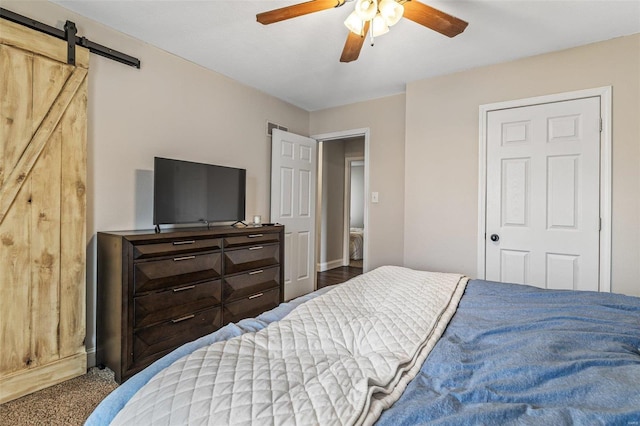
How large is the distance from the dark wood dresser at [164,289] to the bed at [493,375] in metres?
1.26

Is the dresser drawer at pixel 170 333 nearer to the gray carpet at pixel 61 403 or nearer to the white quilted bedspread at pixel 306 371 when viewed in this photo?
the gray carpet at pixel 61 403

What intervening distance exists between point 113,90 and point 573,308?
3.14 metres

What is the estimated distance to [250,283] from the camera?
113 inches

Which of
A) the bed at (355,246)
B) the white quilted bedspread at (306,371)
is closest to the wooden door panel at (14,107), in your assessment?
the white quilted bedspread at (306,371)

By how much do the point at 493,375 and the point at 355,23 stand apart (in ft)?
5.77

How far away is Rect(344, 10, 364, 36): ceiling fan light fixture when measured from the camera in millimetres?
1686

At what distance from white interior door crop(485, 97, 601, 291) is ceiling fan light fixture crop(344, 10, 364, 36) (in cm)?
176

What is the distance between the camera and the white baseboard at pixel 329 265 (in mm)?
5664

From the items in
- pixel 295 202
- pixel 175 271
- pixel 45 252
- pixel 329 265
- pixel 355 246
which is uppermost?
pixel 295 202

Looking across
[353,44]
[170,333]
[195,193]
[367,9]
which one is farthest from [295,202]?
[367,9]

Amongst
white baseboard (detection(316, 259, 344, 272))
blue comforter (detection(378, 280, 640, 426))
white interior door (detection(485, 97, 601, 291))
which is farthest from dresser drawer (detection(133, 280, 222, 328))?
white baseboard (detection(316, 259, 344, 272))

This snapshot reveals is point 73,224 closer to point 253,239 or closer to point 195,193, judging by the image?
point 195,193

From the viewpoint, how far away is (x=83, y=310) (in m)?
2.11

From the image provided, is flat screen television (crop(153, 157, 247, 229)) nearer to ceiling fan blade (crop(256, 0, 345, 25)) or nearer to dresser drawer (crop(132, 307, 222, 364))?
dresser drawer (crop(132, 307, 222, 364))
